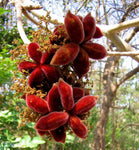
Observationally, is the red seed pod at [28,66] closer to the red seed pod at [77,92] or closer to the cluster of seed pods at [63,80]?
the cluster of seed pods at [63,80]

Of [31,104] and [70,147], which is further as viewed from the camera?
[70,147]

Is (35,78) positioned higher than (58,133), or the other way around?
(35,78)

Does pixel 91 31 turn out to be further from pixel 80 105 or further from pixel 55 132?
pixel 55 132

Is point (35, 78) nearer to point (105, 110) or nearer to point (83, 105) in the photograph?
point (83, 105)

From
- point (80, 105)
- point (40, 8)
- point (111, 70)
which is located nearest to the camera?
point (80, 105)

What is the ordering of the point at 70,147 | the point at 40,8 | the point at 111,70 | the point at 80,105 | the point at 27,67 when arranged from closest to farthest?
the point at 80,105 → the point at 27,67 → the point at 40,8 → the point at 111,70 → the point at 70,147

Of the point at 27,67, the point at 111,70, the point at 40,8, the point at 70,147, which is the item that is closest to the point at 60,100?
the point at 27,67

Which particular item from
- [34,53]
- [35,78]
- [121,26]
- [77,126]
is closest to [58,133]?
[77,126]
